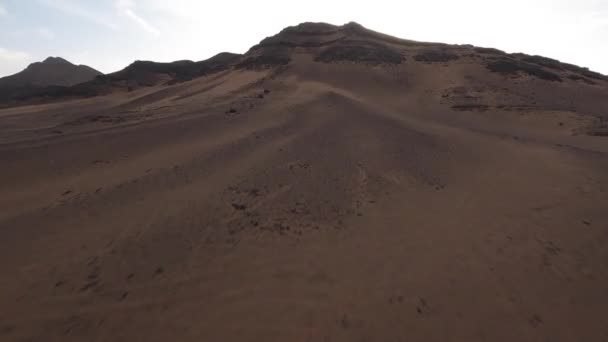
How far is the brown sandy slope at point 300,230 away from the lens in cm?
455

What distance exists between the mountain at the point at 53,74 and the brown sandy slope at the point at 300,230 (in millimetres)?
70541

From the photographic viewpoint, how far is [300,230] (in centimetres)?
662

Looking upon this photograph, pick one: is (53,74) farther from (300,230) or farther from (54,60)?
(300,230)

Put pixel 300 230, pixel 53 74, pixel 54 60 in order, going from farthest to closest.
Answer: pixel 54 60, pixel 53 74, pixel 300 230

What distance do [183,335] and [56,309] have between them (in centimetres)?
210

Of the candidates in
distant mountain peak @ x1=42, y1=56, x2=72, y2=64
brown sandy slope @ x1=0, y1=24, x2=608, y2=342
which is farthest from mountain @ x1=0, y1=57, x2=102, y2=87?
brown sandy slope @ x1=0, y1=24, x2=608, y2=342

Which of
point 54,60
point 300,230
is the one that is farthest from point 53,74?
point 300,230

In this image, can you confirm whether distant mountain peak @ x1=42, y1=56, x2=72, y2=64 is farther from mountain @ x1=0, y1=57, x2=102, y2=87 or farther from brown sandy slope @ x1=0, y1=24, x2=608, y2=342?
brown sandy slope @ x1=0, y1=24, x2=608, y2=342

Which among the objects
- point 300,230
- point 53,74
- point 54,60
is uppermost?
point 54,60

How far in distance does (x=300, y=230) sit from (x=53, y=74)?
8997cm

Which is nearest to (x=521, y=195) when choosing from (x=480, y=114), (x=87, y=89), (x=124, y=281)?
(x=124, y=281)

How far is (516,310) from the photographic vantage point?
470cm

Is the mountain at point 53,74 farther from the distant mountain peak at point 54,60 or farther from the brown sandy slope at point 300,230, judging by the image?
the brown sandy slope at point 300,230

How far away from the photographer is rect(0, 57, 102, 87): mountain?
68.7 meters
